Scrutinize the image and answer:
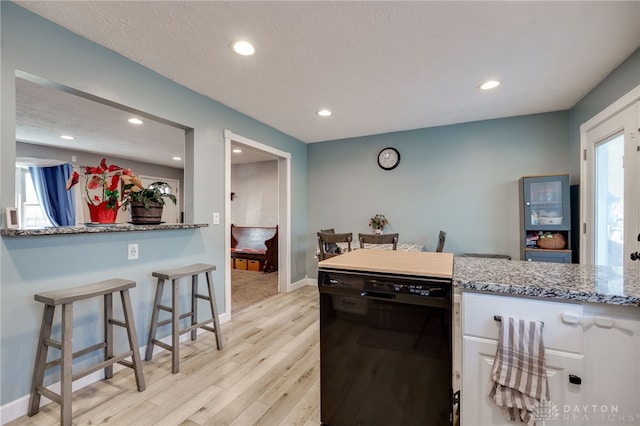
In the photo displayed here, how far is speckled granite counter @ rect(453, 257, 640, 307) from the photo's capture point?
3.44 feet

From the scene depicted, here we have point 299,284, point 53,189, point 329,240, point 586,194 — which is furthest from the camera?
point 53,189

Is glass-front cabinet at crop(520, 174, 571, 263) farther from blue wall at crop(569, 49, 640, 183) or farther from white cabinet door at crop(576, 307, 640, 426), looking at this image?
white cabinet door at crop(576, 307, 640, 426)

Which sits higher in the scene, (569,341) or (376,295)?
(376,295)

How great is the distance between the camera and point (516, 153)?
3.46 m

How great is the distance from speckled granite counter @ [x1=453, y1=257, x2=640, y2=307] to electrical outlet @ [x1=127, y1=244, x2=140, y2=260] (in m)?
2.30

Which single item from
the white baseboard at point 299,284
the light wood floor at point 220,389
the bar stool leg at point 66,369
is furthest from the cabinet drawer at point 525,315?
the white baseboard at point 299,284

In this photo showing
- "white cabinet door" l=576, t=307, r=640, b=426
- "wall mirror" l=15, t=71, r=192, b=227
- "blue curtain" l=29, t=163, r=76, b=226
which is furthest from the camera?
"blue curtain" l=29, t=163, r=76, b=226

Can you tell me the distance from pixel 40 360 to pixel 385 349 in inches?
79.2

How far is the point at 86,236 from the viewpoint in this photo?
1.95 metres

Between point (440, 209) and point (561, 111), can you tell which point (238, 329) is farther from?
point (561, 111)

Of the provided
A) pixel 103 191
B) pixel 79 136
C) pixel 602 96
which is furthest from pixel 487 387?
pixel 79 136

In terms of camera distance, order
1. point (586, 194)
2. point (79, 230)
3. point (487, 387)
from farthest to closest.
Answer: point (586, 194) → point (79, 230) → point (487, 387)

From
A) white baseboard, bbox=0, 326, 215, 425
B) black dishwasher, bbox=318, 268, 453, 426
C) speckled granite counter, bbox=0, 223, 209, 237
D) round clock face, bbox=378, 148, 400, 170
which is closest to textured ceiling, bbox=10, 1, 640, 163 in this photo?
round clock face, bbox=378, 148, 400, 170

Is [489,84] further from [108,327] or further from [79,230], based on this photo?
[108,327]
